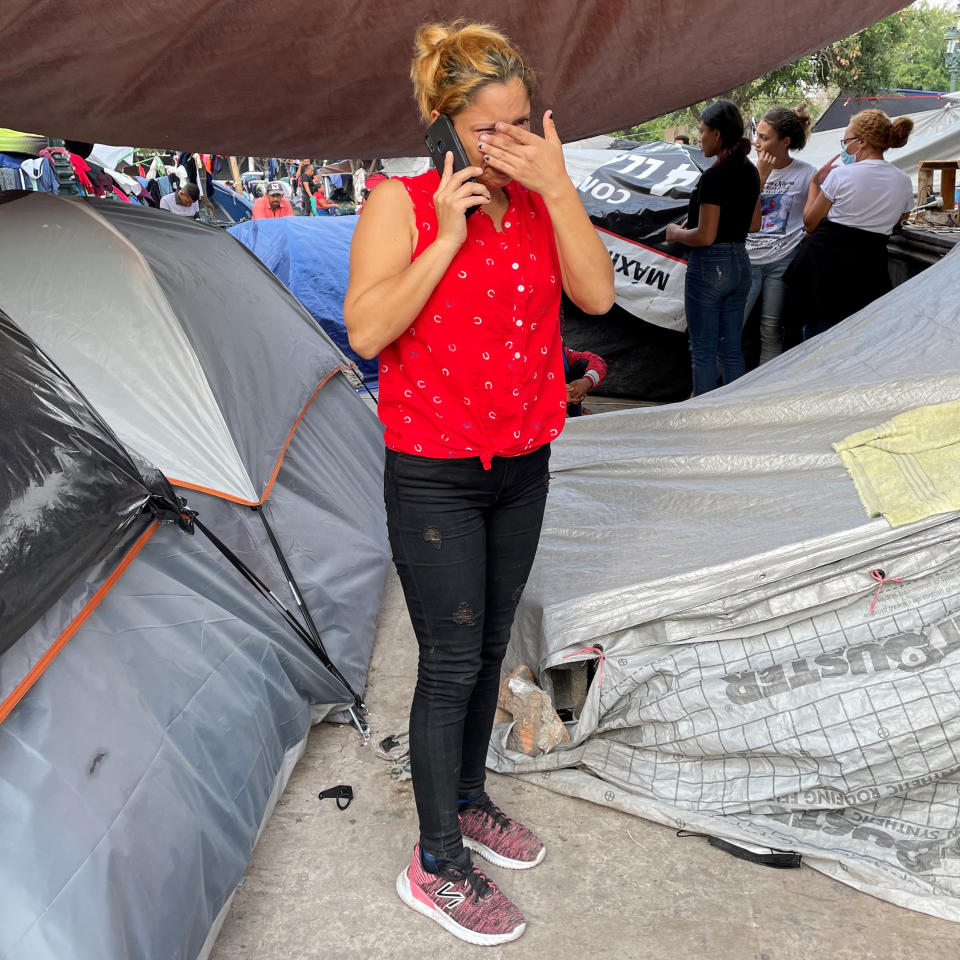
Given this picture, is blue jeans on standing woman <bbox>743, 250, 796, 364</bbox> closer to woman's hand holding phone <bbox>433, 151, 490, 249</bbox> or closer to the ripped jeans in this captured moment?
the ripped jeans

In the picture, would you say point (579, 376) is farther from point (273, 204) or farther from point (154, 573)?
point (273, 204)

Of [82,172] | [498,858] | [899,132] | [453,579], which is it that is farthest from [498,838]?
[82,172]

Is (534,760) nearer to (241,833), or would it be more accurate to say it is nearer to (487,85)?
(241,833)

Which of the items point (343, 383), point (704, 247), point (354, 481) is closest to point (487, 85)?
point (354, 481)

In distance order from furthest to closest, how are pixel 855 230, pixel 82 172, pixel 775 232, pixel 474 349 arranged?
pixel 82 172
pixel 775 232
pixel 855 230
pixel 474 349

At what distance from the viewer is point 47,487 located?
1.77 m

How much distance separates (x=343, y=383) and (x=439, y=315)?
231 centimetres

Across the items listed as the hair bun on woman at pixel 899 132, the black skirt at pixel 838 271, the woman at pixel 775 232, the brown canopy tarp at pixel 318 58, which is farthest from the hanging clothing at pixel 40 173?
the hair bun on woman at pixel 899 132

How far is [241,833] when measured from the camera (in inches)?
78.6

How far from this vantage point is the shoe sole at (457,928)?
6.26 ft

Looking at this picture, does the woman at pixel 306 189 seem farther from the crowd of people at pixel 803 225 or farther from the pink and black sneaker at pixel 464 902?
the pink and black sneaker at pixel 464 902

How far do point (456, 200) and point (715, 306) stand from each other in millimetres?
3453

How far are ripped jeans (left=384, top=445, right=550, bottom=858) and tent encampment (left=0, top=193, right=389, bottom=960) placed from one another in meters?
0.46

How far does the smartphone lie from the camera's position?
5.22ft
